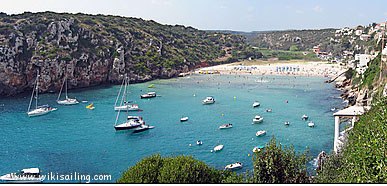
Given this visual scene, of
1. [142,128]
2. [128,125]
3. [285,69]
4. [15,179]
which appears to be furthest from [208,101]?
[285,69]

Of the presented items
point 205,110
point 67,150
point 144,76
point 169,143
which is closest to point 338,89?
point 205,110

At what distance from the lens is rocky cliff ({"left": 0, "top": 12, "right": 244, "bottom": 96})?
44.3 m

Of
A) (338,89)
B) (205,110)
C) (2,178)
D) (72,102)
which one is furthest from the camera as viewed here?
(338,89)

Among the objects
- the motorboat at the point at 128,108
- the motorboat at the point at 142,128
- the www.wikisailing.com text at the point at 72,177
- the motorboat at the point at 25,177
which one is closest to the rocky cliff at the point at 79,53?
the motorboat at the point at 128,108

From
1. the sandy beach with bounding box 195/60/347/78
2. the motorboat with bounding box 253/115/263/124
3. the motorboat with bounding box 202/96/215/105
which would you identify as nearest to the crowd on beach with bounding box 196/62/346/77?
the sandy beach with bounding box 195/60/347/78

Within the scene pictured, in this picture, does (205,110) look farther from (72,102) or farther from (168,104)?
(72,102)

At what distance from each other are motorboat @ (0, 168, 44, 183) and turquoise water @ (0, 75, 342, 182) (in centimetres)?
90

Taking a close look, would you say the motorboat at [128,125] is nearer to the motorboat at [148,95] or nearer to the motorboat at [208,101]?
the motorboat at [208,101]

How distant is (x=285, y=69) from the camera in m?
64.1

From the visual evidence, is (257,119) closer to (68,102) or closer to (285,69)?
(68,102)

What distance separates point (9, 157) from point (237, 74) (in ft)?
147

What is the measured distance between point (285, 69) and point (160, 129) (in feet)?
134

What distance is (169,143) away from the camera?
23.8 metres

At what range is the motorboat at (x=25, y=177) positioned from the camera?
1772cm
